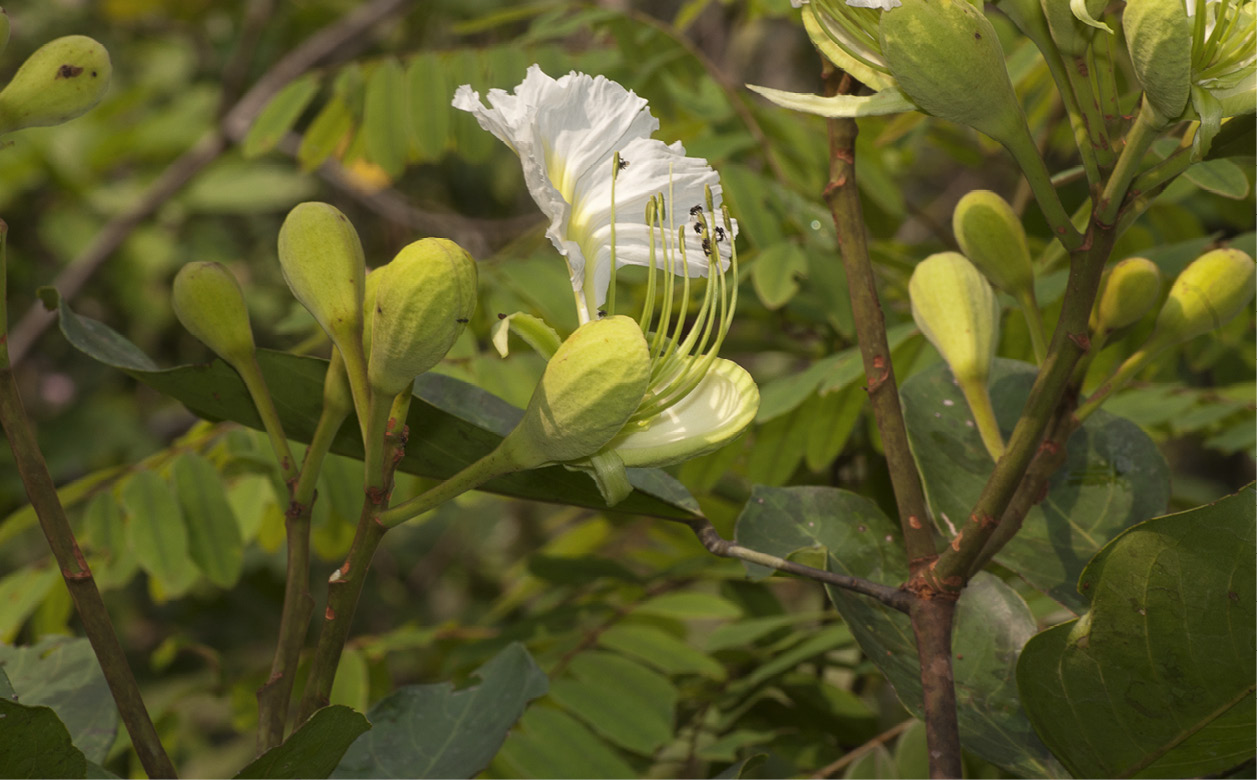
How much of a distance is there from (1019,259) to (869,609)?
222mm

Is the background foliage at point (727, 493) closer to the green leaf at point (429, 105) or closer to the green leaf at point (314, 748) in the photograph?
the green leaf at point (429, 105)

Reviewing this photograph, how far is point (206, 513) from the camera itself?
1.18 metres

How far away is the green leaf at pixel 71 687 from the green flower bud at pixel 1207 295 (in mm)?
690

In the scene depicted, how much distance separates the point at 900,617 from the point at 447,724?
28cm

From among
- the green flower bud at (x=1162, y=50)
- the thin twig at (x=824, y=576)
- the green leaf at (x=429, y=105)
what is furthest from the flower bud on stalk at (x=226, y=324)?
the green leaf at (x=429, y=105)

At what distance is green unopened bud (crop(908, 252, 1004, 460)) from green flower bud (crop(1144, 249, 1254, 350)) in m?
0.09

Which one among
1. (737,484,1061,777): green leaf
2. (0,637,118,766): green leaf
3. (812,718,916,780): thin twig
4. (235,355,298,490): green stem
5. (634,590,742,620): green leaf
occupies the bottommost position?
(634,590,742,620): green leaf

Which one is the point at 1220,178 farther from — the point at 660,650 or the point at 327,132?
the point at 327,132

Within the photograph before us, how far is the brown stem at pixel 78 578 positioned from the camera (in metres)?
0.51

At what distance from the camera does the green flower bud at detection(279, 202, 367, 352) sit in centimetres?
54

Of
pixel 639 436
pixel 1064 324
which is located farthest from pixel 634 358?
pixel 1064 324

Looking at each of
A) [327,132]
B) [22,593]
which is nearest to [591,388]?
[22,593]

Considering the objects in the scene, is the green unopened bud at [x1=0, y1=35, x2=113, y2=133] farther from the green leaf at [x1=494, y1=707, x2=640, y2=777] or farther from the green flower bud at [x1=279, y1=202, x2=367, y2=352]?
the green leaf at [x1=494, y1=707, x2=640, y2=777]

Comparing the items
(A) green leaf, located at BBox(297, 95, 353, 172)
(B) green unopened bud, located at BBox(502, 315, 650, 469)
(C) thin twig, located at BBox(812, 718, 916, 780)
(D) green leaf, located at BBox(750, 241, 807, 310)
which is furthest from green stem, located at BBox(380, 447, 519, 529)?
(A) green leaf, located at BBox(297, 95, 353, 172)
